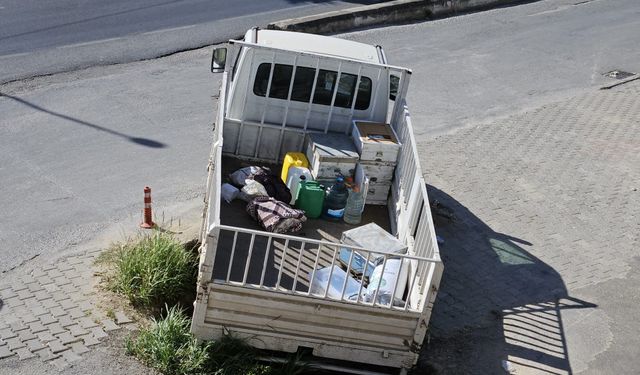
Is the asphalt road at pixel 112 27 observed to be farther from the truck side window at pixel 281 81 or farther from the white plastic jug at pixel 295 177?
the white plastic jug at pixel 295 177

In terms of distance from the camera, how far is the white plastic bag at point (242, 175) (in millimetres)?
9352

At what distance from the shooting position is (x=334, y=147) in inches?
379

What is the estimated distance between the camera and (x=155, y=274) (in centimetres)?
836

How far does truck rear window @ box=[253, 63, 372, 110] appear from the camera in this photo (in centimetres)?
998

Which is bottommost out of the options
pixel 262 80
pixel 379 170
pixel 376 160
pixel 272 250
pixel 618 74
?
pixel 272 250

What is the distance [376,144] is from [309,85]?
1239mm

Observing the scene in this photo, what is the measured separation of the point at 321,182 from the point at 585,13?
14.4 metres

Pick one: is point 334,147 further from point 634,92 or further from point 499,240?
point 634,92

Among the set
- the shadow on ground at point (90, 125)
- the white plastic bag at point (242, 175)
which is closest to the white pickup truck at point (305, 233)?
the white plastic bag at point (242, 175)

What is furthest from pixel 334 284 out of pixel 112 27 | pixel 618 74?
pixel 618 74

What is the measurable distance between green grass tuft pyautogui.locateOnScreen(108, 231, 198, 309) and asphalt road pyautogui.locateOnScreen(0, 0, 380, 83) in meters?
6.38

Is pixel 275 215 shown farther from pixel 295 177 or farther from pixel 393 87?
pixel 393 87

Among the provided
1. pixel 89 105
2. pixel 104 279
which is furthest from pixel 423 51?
pixel 104 279

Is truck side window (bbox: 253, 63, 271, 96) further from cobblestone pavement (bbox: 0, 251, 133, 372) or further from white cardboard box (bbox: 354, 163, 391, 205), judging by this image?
cobblestone pavement (bbox: 0, 251, 133, 372)
